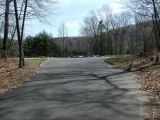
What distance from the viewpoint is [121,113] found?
12.5 meters

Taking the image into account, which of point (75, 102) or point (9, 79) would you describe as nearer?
point (75, 102)

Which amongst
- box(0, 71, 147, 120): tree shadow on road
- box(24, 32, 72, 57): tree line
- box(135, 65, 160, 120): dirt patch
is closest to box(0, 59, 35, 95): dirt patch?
box(0, 71, 147, 120): tree shadow on road

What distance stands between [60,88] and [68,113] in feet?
22.3

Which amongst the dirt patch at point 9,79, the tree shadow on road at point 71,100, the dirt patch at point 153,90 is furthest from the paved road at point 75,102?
the dirt patch at point 9,79

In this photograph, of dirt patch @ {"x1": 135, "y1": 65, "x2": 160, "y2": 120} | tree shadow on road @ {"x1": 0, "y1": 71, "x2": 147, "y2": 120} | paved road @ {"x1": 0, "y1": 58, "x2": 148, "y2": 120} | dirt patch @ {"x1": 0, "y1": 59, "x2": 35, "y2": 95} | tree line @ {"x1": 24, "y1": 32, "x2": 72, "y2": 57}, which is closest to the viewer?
paved road @ {"x1": 0, "y1": 58, "x2": 148, "y2": 120}

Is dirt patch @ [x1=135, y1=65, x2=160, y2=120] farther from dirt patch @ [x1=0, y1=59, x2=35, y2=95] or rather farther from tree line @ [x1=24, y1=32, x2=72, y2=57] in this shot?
tree line @ [x1=24, y1=32, x2=72, y2=57]

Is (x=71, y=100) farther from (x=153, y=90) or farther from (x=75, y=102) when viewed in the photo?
(x=153, y=90)

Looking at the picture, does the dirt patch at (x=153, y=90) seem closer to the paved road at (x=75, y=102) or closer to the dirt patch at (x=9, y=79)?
the paved road at (x=75, y=102)

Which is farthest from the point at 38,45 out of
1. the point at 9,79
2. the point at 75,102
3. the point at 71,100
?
the point at 75,102

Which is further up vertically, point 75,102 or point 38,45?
point 38,45

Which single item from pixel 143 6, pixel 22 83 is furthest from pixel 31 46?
pixel 22 83

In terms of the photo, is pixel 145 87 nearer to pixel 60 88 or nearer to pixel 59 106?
pixel 60 88

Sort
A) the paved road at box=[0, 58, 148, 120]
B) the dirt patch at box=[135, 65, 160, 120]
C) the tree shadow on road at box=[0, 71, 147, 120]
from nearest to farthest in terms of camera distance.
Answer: the paved road at box=[0, 58, 148, 120]
the dirt patch at box=[135, 65, 160, 120]
the tree shadow on road at box=[0, 71, 147, 120]

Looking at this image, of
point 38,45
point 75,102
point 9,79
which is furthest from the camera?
point 38,45
